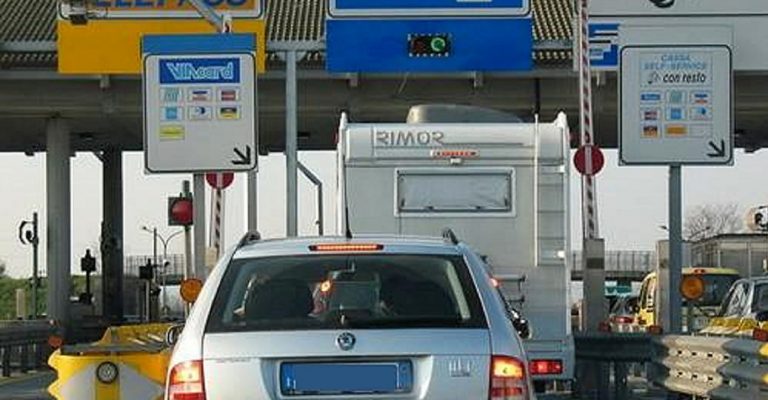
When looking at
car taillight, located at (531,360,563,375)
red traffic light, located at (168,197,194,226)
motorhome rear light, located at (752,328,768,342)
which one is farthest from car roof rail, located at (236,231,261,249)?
red traffic light, located at (168,197,194,226)

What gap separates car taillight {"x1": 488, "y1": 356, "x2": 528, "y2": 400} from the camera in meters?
6.82

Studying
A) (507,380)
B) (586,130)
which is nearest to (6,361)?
(586,130)

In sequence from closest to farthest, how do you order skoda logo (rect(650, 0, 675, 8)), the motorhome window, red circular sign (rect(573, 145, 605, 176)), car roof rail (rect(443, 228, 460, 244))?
car roof rail (rect(443, 228, 460, 244)) → the motorhome window → red circular sign (rect(573, 145, 605, 176)) → skoda logo (rect(650, 0, 675, 8))

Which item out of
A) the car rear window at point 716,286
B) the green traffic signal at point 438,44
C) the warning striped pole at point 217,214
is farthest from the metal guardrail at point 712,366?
the car rear window at point 716,286

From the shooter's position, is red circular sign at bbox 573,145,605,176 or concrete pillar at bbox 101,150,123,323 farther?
concrete pillar at bbox 101,150,123,323

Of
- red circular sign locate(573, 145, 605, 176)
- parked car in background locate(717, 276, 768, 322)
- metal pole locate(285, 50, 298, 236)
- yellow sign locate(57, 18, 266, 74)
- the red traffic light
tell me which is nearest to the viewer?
red circular sign locate(573, 145, 605, 176)

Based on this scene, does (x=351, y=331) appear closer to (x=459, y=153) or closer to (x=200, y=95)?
(x=459, y=153)

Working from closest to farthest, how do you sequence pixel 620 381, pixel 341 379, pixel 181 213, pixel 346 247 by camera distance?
pixel 341 379, pixel 346 247, pixel 620 381, pixel 181 213

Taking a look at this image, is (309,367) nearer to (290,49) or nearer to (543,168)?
(543,168)

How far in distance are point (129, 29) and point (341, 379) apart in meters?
17.8

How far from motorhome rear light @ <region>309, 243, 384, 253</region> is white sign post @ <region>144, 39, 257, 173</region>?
9.24 meters

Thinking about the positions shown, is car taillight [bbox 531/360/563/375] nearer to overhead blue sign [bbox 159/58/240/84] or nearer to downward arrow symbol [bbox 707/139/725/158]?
downward arrow symbol [bbox 707/139/725/158]

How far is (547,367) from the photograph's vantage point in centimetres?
1398

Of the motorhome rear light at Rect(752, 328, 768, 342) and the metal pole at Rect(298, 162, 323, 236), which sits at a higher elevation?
the metal pole at Rect(298, 162, 323, 236)
